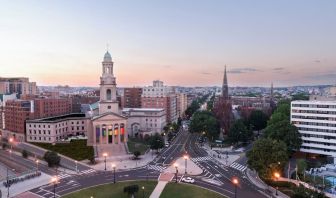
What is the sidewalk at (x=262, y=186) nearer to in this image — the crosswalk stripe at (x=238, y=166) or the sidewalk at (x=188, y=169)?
the crosswalk stripe at (x=238, y=166)

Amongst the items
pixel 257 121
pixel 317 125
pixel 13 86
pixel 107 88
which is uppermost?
pixel 13 86

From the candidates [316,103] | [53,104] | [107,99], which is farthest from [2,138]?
[316,103]

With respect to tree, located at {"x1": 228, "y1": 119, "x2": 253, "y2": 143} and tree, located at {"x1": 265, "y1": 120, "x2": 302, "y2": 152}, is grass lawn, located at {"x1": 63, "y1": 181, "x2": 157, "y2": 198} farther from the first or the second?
tree, located at {"x1": 228, "y1": 119, "x2": 253, "y2": 143}

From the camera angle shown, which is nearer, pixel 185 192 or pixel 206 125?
pixel 185 192

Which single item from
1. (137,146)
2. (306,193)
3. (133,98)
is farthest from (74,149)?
(133,98)

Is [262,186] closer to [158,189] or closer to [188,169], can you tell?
[188,169]

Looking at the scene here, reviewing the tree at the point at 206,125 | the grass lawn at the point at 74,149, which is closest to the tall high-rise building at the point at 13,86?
the grass lawn at the point at 74,149

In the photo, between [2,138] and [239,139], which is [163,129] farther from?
[2,138]
